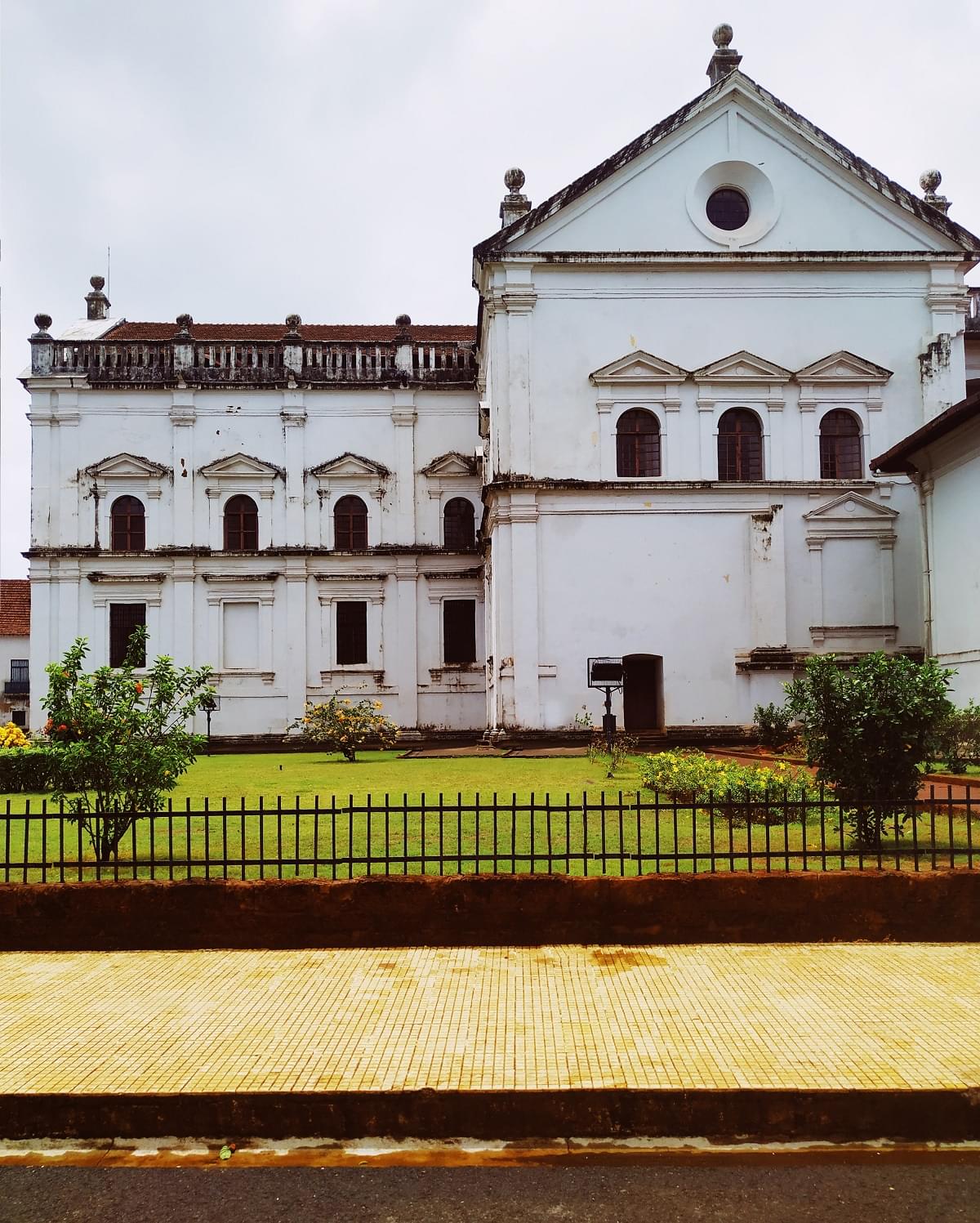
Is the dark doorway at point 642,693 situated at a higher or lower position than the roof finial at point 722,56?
lower

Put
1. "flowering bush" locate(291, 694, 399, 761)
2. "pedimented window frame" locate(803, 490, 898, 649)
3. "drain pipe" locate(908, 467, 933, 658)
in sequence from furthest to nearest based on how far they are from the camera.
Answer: "pedimented window frame" locate(803, 490, 898, 649)
"drain pipe" locate(908, 467, 933, 658)
"flowering bush" locate(291, 694, 399, 761)

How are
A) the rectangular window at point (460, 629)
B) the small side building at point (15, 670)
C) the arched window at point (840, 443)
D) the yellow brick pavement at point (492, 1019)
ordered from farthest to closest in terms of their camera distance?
the small side building at point (15, 670) → the rectangular window at point (460, 629) → the arched window at point (840, 443) → the yellow brick pavement at point (492, 1019)

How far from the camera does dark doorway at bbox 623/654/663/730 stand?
2312 centimetres

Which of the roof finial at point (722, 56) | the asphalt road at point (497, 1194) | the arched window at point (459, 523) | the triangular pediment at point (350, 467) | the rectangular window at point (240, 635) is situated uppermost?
the roof finial at point (722, 56)

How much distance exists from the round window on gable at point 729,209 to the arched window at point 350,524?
12.1 metres

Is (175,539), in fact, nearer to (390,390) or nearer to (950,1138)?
(390,390)

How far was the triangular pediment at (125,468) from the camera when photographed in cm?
2930

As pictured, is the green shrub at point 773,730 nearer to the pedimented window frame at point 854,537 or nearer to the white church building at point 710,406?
the white church building at point 710,406

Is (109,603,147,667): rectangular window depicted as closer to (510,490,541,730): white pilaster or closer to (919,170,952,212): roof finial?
(510,490,541,730): white pilaster

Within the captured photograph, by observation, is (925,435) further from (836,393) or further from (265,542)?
(265,542)

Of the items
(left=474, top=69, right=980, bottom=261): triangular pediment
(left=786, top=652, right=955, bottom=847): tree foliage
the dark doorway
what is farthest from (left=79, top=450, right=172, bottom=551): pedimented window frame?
(left=786, top=652, right=955, bottom=847): tree foliage

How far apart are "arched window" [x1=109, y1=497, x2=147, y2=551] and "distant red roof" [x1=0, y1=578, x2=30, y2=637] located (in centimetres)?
1668

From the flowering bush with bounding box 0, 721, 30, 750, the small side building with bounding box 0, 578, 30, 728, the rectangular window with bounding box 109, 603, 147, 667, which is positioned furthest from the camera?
the small side building with bounding box 0, 578, 30, 728

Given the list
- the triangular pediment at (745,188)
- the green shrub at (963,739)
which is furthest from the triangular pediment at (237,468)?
the green shrub at (963,739)
